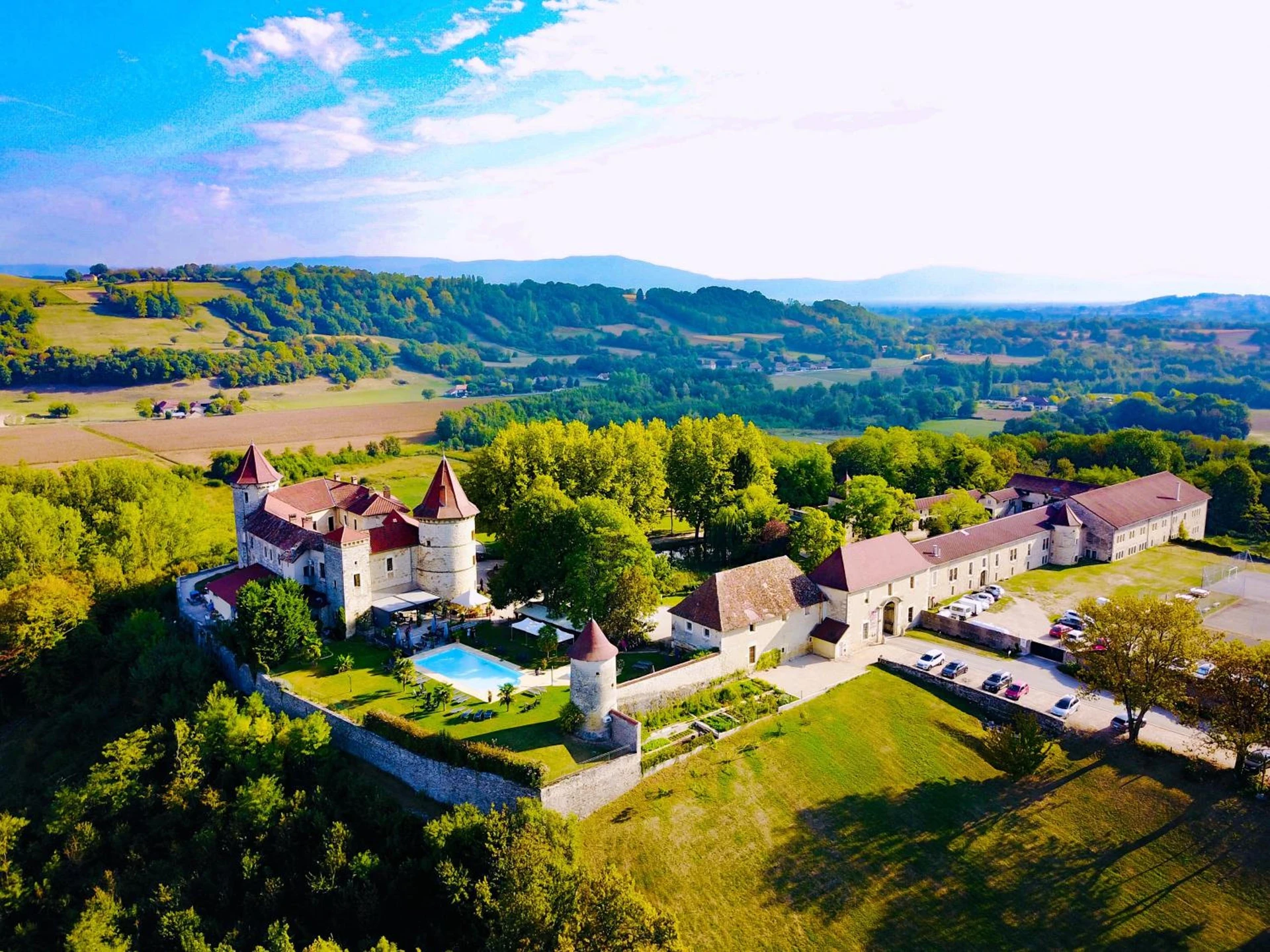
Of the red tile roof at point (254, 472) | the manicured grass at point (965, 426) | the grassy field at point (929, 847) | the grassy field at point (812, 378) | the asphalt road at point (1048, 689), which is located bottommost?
the grassy field at point (929, 847)

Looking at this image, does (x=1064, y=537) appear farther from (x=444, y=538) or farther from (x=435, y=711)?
(x=435, y=711)

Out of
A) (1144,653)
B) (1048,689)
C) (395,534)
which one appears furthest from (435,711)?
(1144,653)

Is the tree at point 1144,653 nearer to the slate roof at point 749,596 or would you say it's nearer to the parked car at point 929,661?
the parked car at point 929,661

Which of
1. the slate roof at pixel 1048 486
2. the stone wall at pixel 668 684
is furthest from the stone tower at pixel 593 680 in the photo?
the slate roof at pixel 1048 486

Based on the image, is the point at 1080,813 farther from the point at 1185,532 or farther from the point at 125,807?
the point at 1185,532

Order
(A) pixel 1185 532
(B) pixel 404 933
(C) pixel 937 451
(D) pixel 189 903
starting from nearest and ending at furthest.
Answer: (B) pixel 404 933, (D) pixel 189 903, (A) pixel 1185 532, (C) pixel 937 451

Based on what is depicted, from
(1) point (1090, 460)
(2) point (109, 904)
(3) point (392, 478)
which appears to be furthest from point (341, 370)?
(2) point (109, 904)
